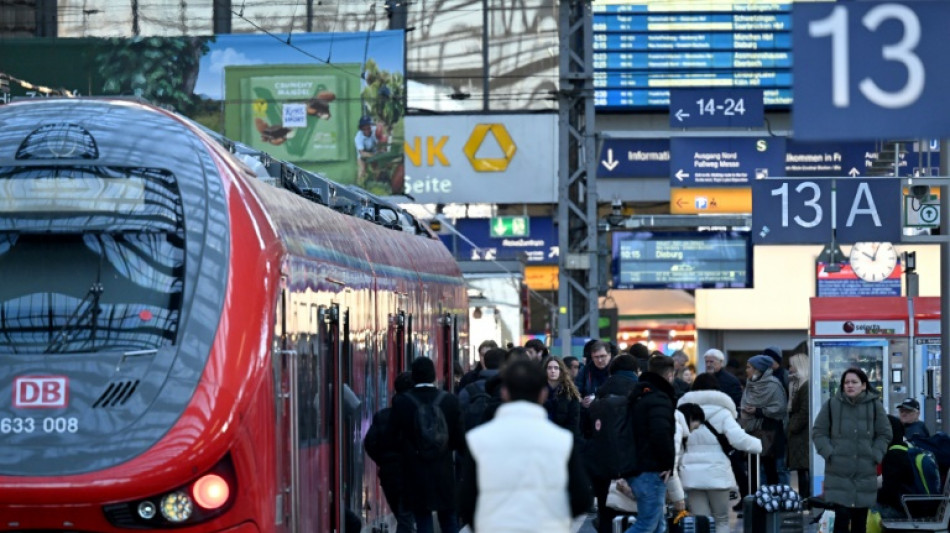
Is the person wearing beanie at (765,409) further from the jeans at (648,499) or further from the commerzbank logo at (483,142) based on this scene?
the commerzbank logo at (483,142)

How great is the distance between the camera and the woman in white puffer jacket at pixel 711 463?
14.2m

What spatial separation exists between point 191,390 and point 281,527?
1.03 metres

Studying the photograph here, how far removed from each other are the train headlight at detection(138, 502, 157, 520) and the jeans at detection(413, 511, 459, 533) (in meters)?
4.16

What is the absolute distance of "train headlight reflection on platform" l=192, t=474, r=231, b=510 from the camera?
9148 mm

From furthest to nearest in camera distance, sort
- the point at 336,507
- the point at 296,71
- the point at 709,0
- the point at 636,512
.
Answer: the point at 709,0
the point at 296,71
the point at 636,512
the point at 336,507

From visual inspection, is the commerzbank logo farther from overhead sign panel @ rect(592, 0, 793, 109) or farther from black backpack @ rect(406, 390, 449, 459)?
black backpack @ rect(406, 390, 449, 459)

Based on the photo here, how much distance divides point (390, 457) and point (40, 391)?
4159 mm

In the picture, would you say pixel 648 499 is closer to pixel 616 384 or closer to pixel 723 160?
pixel 616 384

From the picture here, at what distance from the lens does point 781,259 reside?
4762 cm

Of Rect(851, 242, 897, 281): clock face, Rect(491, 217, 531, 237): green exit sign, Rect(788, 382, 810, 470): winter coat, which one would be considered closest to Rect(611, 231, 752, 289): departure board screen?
Rect(851, 242, 897, 281): clock face

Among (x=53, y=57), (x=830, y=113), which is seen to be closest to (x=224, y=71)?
(x=53, y=57)

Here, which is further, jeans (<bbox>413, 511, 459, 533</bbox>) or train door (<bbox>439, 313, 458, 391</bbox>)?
train door (<bbox>439, 313, 458, 391</bbox>)

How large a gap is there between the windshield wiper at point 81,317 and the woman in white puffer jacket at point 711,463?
580cm

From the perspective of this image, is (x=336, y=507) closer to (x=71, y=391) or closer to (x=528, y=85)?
(x=71, y=391)
